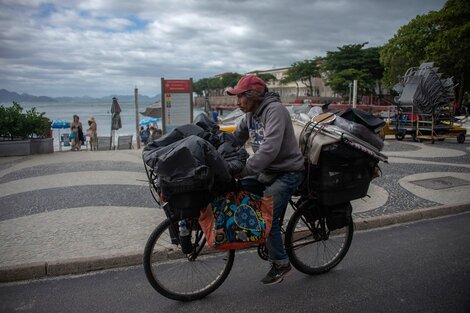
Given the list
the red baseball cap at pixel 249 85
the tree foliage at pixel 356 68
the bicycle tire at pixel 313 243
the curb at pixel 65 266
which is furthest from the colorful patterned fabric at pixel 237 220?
the tree foliage at pixel 356 68

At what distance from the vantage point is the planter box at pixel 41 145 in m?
13.4

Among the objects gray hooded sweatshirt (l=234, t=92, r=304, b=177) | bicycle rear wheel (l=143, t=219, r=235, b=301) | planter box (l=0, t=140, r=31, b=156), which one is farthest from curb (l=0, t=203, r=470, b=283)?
planter box (l=0, t=140, r=31, b=156)

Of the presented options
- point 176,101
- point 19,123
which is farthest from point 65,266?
point 19,123

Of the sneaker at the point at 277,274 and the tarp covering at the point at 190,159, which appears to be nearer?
the tarp covering at the point at 190,159

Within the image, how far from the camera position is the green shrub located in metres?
12.9

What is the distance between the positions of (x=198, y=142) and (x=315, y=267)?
2.08 meters

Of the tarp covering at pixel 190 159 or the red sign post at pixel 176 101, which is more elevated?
the red sign post at pixel 176 101

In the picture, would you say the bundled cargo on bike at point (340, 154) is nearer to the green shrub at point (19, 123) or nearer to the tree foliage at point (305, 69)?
the green shrub at point (19, 123)

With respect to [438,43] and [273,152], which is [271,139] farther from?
[438,43]

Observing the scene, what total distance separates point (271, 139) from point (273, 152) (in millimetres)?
111

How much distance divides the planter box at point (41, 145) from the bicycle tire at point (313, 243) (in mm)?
12560

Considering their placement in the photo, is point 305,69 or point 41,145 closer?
point 41,145

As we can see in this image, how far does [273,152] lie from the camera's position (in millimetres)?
3090

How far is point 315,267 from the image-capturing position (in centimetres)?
395
